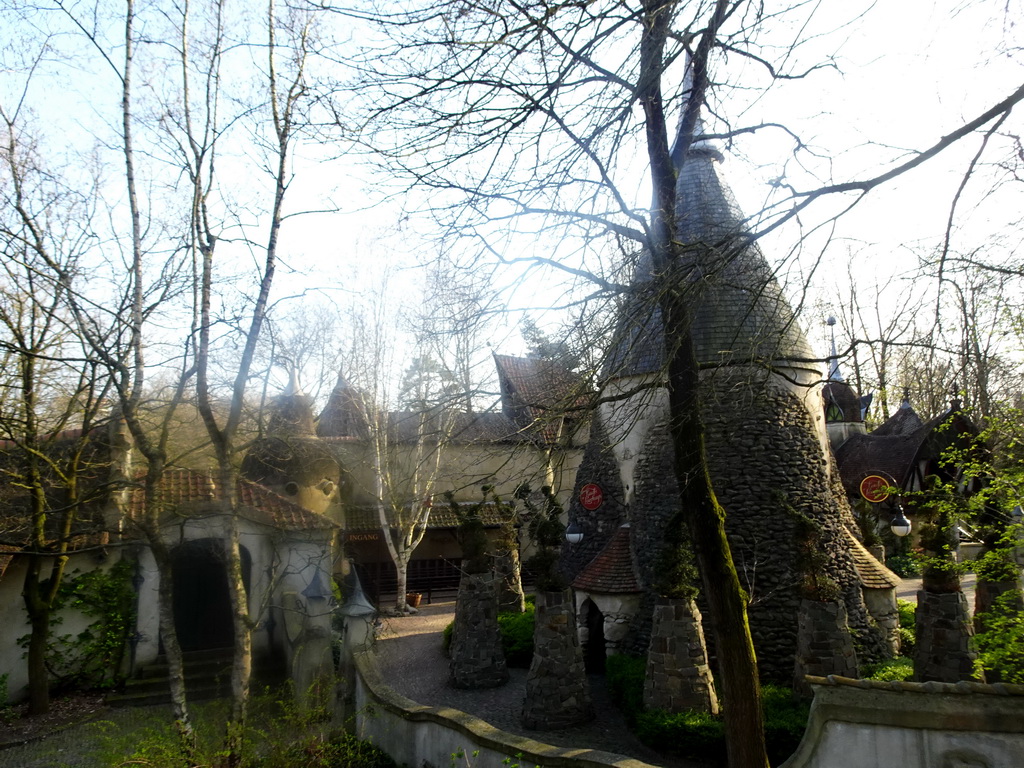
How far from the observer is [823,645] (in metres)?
9.35

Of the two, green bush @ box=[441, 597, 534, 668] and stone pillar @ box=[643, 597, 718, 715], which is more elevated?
stone pillar @ box=[643, 597, 718, 715]

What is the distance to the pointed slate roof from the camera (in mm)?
5609

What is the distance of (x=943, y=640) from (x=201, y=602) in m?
14.8

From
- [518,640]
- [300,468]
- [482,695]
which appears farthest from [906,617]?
[300,468]

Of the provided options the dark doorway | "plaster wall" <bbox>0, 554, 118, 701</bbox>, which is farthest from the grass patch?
"plaster wall" <bbox>0, 554, 118, 701</bbox>

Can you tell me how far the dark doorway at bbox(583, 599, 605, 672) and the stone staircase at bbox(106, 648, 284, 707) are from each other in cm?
623

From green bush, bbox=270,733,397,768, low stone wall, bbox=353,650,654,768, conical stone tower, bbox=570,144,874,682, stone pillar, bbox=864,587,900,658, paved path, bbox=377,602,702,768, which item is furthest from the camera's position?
stone pillar, bbox=864,587,900,658

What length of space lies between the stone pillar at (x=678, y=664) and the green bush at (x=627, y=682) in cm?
47

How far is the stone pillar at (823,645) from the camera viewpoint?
928 cm

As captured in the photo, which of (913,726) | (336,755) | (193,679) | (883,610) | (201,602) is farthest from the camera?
(201,602)

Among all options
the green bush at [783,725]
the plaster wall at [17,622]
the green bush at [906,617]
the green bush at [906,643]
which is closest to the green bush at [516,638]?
the green bush at [783,725]

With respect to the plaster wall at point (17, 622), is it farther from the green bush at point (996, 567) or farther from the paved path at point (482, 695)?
the green bush at point (996, 567)

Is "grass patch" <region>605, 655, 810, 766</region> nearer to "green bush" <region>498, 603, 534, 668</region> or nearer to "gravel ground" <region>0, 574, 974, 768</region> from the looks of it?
"gravel ground" <region>0, 574, 974, 768</region>

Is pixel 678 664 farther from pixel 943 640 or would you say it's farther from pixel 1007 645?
pixel 1007 645
